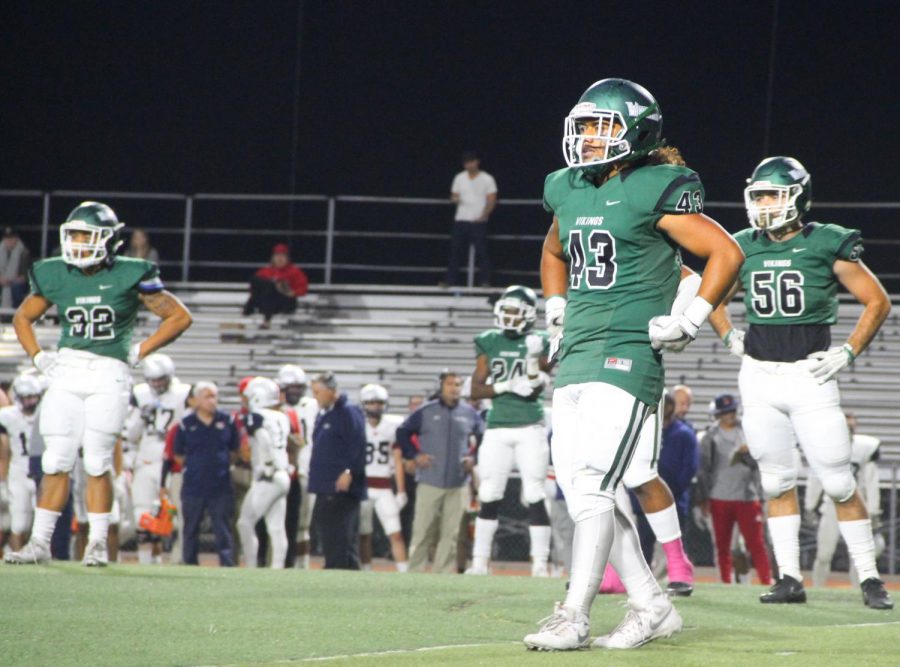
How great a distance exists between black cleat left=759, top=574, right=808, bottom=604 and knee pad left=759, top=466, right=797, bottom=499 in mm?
413

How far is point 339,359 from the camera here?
16.7m

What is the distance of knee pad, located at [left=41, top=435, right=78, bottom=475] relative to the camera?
311 inches

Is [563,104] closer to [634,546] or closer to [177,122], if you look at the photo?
[177,122]

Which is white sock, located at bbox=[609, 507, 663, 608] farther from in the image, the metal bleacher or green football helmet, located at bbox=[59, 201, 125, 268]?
the metal bleacher

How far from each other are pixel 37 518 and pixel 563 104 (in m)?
11.9

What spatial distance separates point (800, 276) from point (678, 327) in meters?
2.22

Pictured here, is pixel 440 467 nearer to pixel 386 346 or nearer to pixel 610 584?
pixel 610 584

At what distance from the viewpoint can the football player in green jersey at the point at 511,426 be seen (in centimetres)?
1009

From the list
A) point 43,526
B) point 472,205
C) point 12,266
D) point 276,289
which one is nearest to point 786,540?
point 43,526

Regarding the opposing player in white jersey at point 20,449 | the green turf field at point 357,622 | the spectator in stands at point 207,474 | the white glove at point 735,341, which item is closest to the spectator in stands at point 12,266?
the opposing player in white jersey at point 20,449

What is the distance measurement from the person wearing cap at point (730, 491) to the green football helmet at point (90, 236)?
5353mm

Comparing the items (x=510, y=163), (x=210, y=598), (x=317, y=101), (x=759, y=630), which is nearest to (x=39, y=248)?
(x=317, y=101)

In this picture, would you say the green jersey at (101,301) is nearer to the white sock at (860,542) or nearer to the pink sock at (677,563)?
the pink sock at (677,563)

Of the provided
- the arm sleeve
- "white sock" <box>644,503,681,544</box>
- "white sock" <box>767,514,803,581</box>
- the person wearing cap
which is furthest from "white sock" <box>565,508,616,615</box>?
the arm sleeve
